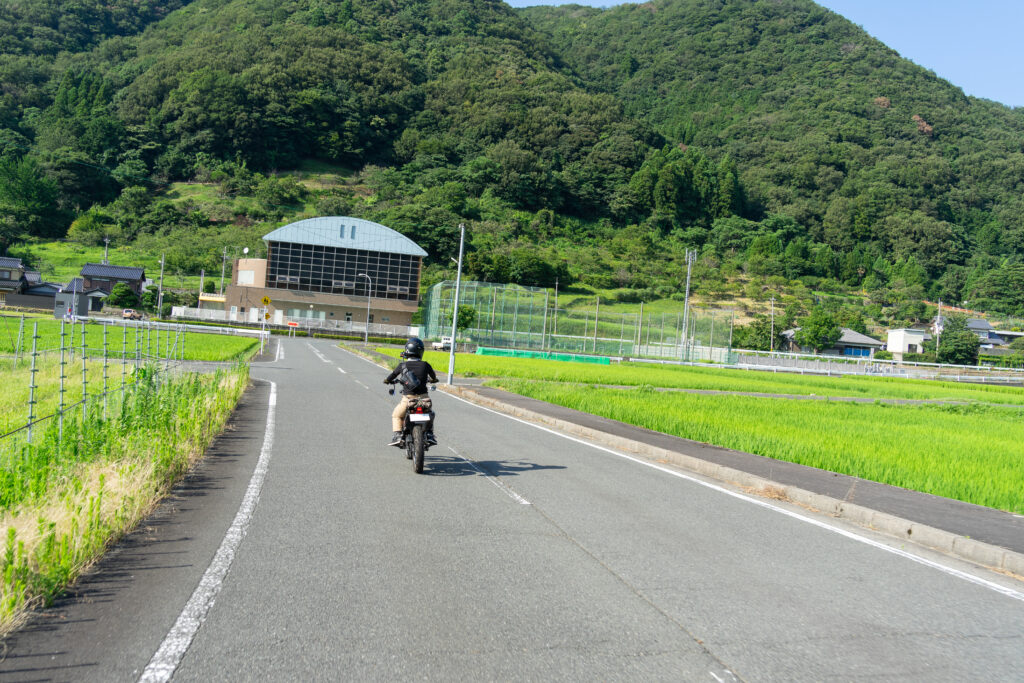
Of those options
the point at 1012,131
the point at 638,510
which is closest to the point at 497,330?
the point at 638,510

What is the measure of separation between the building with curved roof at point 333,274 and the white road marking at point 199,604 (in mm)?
74928

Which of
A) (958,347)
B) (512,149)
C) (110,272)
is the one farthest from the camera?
(512,149)

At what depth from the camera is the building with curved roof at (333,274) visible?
267 feet

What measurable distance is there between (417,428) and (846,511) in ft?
15.5

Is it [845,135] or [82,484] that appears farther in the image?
[845,135]

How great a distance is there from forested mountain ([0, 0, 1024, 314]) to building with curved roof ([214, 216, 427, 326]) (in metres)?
9.72

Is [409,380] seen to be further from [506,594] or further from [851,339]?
[851,339]

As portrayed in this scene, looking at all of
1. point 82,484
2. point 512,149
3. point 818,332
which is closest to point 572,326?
point 818,332

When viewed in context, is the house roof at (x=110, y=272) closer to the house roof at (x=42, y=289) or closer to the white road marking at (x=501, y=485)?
the house roof at (x=42, y=289)

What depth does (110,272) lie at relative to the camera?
78938 mm

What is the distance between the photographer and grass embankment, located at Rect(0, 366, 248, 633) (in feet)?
14.0

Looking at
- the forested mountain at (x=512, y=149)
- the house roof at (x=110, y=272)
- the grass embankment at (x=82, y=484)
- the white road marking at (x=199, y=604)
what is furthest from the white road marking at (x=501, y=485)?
the house roof at (x=110, y=272)

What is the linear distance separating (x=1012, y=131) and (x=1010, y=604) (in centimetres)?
16674

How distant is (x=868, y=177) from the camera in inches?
4833
